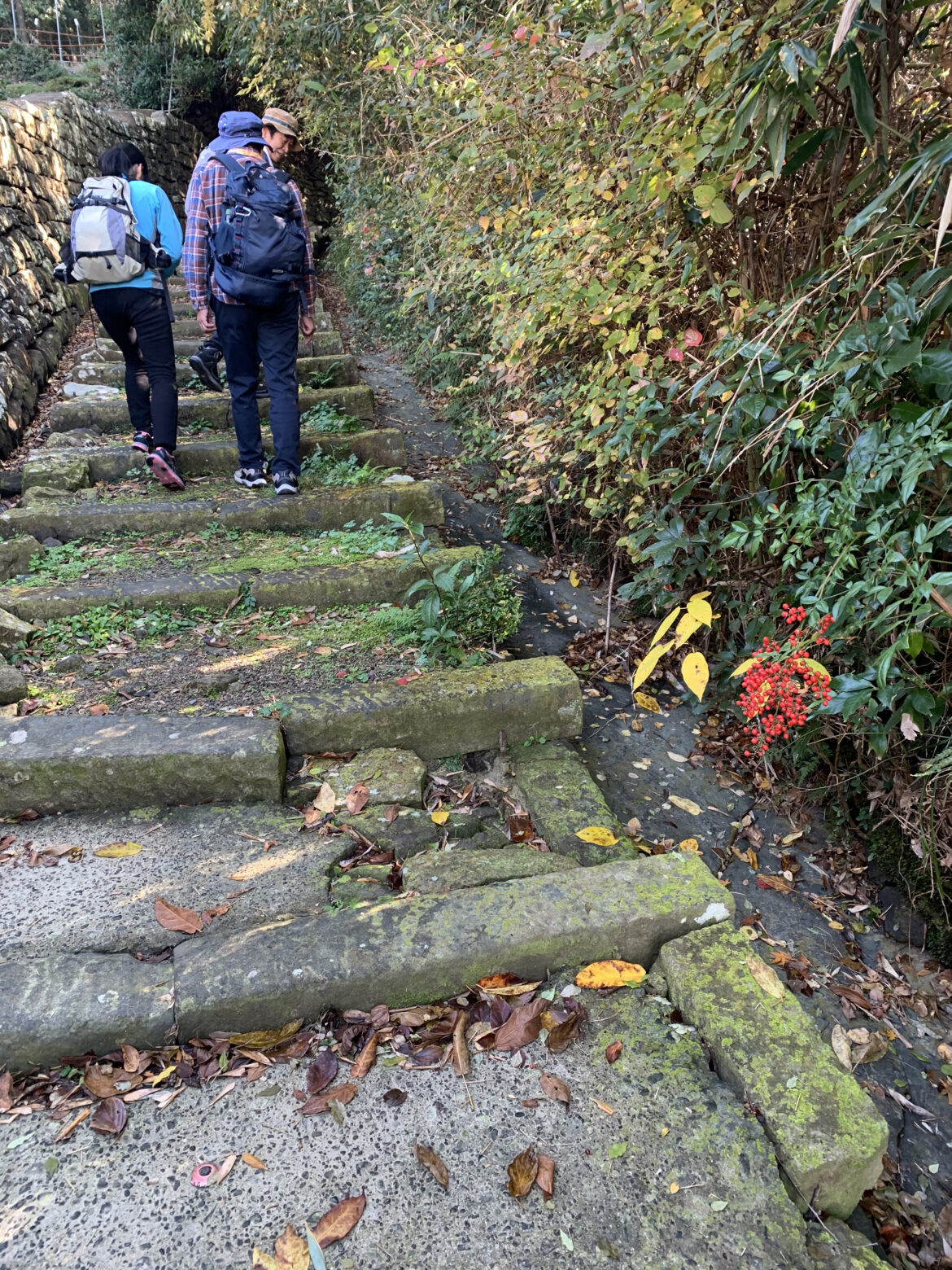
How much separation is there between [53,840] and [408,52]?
3949 millimetres

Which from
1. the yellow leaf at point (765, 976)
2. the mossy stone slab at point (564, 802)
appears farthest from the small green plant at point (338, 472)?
the yellow leaf at point (765, 976)

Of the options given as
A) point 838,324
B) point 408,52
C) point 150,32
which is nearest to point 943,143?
point 838,324

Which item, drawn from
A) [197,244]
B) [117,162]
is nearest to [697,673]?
[197,244]

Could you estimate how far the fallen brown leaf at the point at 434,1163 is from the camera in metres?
1.39

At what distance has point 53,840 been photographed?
2139 millimetres

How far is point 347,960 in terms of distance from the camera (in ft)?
5.51

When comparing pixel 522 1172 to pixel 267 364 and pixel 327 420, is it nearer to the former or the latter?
pixel 267 364

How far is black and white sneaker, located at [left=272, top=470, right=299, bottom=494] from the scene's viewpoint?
403 centimetres

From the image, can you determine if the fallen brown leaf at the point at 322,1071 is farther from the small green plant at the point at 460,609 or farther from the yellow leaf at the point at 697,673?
the small green plant at the point at 460,609

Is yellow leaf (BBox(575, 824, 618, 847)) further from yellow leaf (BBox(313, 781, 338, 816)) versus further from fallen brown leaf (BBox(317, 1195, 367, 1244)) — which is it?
fallen brown leaf (BBox(317, 1195, 367, 1244))

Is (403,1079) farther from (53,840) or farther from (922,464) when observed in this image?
(922,464)

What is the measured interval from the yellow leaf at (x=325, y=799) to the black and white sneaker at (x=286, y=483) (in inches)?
86.2

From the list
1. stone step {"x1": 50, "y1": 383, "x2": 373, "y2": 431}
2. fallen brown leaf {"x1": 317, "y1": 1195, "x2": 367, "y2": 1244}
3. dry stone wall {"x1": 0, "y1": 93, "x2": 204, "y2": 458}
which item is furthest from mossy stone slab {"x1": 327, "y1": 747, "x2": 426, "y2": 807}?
dry stone wall {"x1": 0, "y1": 93, "x2": 204, "y2": 458}

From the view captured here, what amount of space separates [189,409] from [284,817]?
3.76 metres
